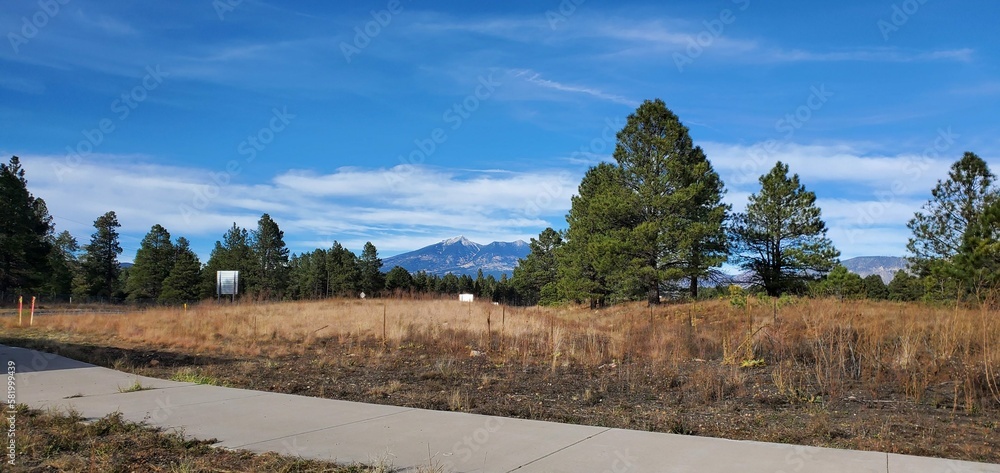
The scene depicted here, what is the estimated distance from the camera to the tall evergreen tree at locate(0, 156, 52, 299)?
4581cm

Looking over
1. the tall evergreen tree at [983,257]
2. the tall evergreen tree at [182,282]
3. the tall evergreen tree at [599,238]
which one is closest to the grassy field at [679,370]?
the tall evergreen tree at [983,257]

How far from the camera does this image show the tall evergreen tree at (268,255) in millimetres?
71938

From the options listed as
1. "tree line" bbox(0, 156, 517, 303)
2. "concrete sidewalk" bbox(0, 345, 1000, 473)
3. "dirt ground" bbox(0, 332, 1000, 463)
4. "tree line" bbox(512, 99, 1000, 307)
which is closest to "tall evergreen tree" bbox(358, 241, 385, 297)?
"tree line" bbox(0, 156, 517, 303)

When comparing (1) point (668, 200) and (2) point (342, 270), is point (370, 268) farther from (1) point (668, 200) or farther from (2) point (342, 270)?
(1) point (668, 200)

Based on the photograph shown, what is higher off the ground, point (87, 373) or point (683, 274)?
point (683, 274)

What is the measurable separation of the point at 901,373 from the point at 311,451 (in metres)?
7.55

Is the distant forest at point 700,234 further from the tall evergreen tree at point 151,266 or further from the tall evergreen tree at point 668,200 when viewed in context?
the tall evergreen tree at point 151,266

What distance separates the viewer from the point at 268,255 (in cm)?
7275

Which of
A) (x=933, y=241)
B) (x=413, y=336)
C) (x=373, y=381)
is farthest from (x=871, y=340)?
(x=933, y=241)

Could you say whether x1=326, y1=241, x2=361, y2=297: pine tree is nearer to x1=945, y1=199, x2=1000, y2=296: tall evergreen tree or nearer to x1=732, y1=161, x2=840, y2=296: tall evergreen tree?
x1=732, y1=161, x2=840, y2=296: tall evergreen tree

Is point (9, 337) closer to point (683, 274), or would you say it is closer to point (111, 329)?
point (111, 329)

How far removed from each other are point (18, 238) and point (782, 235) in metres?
52.6

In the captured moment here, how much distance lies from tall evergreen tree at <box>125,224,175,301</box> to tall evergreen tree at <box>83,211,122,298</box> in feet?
9.51

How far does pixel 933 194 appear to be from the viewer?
32.4 m
